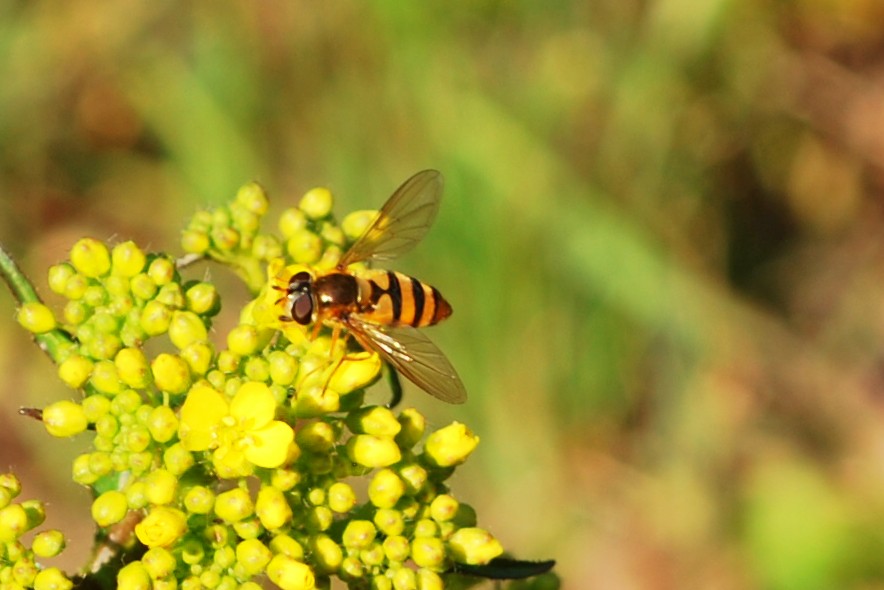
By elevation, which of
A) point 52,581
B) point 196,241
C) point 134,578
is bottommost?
point 52,581

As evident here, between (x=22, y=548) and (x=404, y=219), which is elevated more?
(x=404, y=219)

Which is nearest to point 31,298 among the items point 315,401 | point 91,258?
point 91,258

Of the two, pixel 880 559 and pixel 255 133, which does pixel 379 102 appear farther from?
pixel 880 559

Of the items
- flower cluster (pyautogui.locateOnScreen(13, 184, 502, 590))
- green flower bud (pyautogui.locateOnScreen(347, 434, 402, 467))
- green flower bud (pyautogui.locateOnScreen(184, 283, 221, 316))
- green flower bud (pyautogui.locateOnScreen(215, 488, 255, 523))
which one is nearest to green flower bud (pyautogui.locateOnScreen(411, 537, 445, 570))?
flower cluster (pyautogui.locateOnScreen(13, 184, 502, 590))

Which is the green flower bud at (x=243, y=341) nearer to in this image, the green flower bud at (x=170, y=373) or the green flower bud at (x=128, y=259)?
the green flower bud at (x=170, y=373)

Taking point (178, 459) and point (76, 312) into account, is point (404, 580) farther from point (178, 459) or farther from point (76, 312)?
point (76, 312)

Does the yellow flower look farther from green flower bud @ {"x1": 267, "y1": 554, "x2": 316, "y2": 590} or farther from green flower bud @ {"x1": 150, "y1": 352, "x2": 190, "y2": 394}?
green flower bud @ {"x1": 267, "y1": 554, "x2": 316, "y2": 590}

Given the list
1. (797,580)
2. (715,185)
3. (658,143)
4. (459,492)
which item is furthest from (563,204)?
(797,580)
